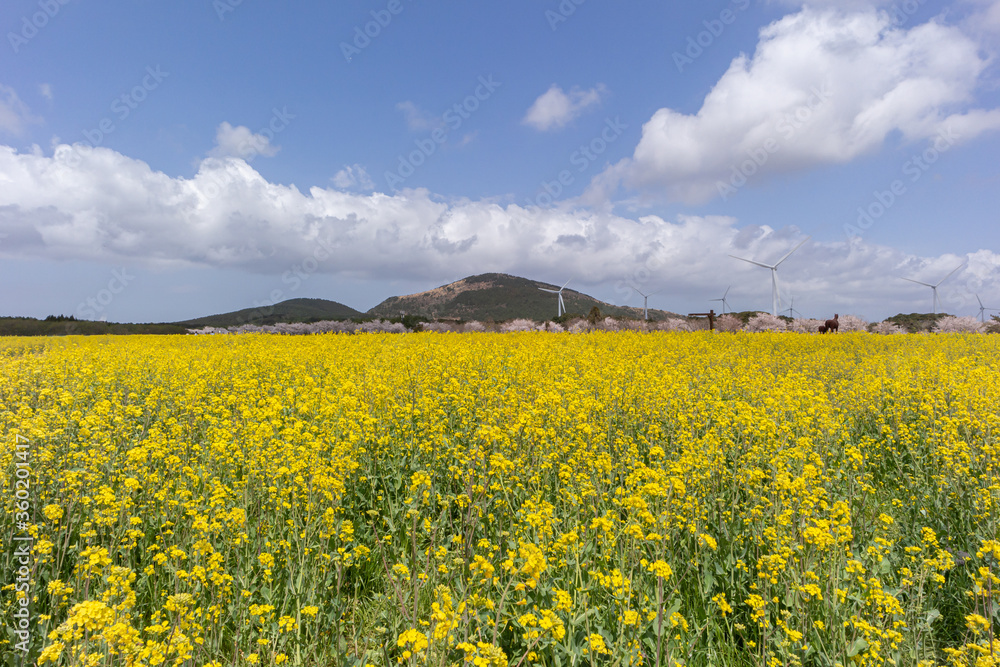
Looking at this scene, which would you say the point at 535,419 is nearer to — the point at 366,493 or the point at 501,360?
the point at 366,493

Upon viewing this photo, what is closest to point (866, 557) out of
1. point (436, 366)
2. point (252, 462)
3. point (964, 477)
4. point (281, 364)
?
point (964, 477)

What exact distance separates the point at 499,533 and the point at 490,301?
153 meters

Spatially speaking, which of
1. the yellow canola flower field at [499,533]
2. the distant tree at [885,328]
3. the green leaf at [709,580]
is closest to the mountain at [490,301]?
the distant tree at [885,328]

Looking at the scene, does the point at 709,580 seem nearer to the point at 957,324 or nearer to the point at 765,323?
the point at 765,323

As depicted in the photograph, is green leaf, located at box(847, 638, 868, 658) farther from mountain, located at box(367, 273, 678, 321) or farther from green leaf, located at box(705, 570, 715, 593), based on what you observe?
mountain, located at box(367, 273, 678, 321)

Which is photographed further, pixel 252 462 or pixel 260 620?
pixel 252 462

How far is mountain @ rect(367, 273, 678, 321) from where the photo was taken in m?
144

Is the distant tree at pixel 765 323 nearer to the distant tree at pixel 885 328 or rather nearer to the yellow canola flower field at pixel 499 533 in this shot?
the distant tree at pixel 885 328

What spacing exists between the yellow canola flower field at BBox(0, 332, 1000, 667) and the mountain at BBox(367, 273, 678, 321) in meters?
126

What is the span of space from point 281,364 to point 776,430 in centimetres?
1160

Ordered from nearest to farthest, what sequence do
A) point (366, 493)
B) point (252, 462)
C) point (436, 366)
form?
point (252, 462)
point (366, 493)
point (436, 366)

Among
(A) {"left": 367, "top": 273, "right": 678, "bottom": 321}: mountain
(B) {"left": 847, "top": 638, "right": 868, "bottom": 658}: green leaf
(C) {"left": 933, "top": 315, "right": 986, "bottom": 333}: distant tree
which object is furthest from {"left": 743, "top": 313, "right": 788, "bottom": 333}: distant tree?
(A) {"left": 367, "top": 273, "right": 678, "bottom": 321}: mountain

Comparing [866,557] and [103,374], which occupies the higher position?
[103,374]

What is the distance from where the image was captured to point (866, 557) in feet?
12.9
